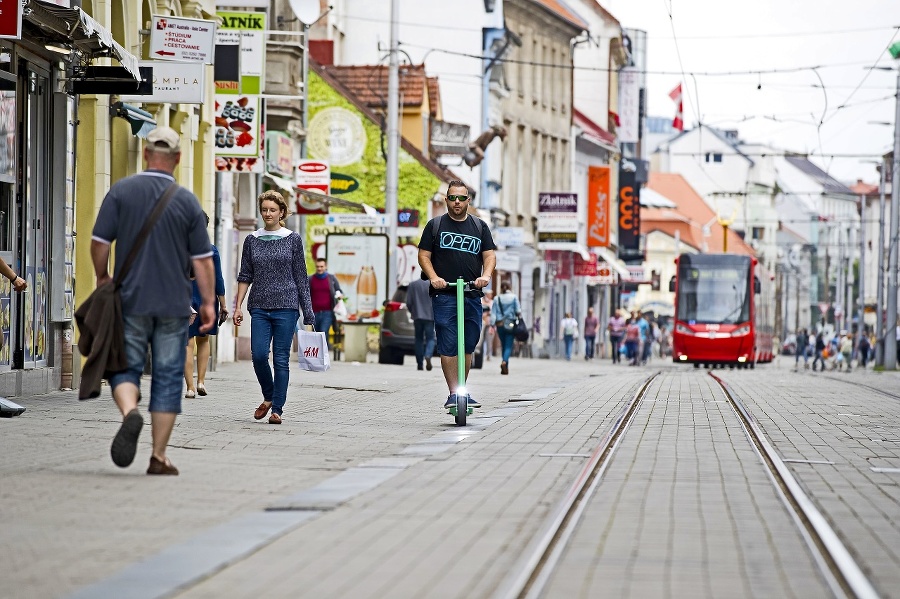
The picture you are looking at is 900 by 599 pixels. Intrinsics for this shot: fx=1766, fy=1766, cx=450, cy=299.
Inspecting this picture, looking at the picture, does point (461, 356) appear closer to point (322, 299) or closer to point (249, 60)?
point (322, 299)

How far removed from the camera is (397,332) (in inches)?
1238

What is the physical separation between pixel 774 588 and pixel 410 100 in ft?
145

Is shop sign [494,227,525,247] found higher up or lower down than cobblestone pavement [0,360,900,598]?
higher up

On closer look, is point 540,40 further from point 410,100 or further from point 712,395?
point 712,395

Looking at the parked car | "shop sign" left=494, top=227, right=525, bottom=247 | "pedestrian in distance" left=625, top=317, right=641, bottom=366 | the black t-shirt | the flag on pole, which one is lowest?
"pedestrian in distance" left=625, top=317, right=641, bottom=366

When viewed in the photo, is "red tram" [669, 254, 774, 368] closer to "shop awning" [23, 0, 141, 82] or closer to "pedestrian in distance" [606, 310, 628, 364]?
"pedestrian in distance" [606, 310, 628, 364]

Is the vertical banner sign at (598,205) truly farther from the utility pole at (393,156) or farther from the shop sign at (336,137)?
the utility pole at (393,156)

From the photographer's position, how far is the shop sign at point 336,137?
4469cm

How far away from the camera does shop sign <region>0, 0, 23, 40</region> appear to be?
13.7 metres

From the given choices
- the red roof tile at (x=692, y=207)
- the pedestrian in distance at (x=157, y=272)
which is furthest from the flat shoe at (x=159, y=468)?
the red roof tile at (x=692, y=207)

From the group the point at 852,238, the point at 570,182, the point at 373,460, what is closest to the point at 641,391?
the point at 373,460

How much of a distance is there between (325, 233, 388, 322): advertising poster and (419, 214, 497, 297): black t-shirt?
1930 cm

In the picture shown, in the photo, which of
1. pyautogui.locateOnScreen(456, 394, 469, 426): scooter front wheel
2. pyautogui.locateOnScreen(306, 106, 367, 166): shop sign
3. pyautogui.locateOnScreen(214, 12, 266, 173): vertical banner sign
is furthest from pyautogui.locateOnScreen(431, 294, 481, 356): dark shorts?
pyautogui.locateOnScreen(306, 106, 367, 166): shop sign

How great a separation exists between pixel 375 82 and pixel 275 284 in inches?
1438
